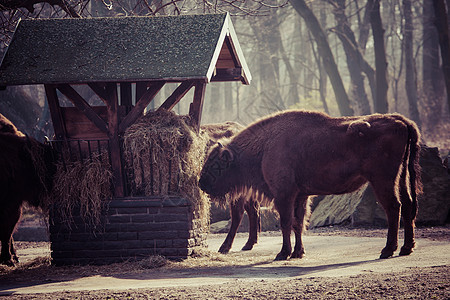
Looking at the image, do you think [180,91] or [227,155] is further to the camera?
[227,155]

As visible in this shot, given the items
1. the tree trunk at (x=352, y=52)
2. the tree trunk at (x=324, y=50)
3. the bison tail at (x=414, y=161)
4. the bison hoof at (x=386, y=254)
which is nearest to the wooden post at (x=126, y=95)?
the bison tail at (x=414, y=161)

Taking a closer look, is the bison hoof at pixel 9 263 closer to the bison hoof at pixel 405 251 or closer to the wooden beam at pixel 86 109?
the wooden beam at pixel 86 109

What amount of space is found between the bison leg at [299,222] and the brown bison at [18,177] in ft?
12.5

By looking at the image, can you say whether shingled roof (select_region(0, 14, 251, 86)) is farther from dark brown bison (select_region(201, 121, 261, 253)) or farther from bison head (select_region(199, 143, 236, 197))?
dark brown bison (select_region(201, 121, 261, 253))

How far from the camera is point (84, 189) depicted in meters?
8.51

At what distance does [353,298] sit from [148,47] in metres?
5.07

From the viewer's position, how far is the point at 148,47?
8797mm

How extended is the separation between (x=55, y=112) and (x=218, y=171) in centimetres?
269

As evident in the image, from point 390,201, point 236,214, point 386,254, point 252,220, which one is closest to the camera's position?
point 386,254

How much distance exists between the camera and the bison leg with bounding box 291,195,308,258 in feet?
29.0

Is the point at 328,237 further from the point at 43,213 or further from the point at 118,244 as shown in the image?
the point at 43,213

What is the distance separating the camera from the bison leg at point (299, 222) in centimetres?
884

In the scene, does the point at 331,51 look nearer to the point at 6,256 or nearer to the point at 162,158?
the point at 162,158

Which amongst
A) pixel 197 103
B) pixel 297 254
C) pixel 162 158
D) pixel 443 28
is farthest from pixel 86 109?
pixel 443 28
